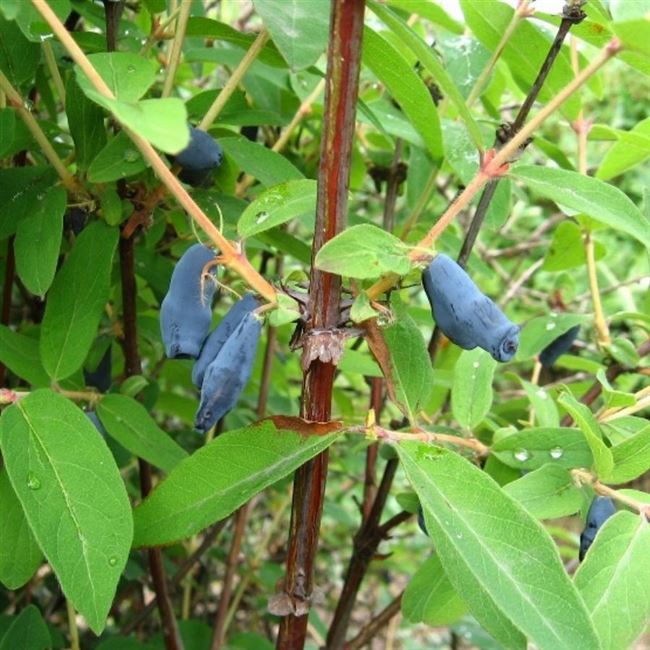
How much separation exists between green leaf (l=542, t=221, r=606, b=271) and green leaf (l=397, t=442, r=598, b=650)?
A: 69 centimetres

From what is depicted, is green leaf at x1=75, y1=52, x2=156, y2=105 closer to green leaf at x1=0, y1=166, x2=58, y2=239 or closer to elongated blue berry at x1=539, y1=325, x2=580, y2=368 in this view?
green leaf at x1=0, y1=166, x2=58, y2=239

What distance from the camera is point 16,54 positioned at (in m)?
0.92

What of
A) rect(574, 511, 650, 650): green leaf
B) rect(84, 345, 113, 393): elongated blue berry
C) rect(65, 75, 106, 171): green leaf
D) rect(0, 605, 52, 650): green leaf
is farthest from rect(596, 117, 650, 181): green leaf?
rect(0, 605, 52, 650): green leaf

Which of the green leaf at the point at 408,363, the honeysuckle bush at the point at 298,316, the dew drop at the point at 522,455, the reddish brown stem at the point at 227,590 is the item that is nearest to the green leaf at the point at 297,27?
the honeysuckle bush at the point at 298,316

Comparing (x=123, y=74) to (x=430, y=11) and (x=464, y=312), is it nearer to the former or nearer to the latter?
(x=464, y=312)

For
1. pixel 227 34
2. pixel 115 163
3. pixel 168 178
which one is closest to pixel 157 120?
pixel 168 178

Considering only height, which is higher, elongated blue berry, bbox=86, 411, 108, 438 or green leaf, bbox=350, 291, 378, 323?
green leaf, bbox=350, 291, 378, 323

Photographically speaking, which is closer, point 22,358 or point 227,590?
point 22,358

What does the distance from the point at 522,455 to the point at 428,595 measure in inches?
7.4

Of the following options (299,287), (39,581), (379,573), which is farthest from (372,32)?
(379,573)

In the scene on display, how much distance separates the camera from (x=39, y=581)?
158cm

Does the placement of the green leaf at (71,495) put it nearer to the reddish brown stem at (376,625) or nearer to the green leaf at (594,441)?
the green leaf at (594,441)

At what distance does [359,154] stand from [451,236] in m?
0.23

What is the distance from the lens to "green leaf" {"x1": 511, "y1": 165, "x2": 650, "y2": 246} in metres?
0.71
